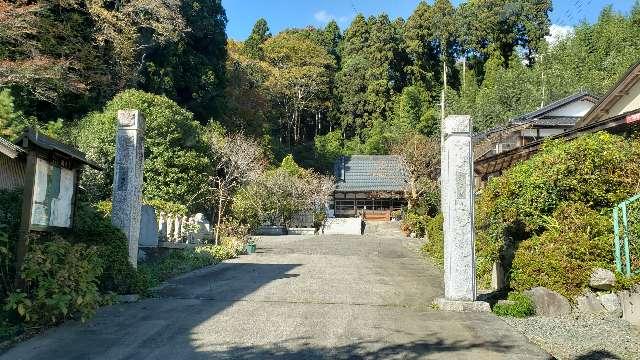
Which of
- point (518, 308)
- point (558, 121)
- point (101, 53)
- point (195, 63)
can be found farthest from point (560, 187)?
point (195, 63)

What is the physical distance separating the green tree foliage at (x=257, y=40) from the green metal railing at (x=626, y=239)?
40.2m

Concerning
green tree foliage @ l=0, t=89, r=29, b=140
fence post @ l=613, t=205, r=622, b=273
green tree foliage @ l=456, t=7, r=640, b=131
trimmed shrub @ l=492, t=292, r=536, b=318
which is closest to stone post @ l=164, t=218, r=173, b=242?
green tree foliage @ l=0, t=89, r=29, b=140

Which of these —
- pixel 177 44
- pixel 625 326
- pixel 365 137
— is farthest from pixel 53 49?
pixel 365 137

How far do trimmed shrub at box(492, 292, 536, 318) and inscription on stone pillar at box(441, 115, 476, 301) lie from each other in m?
0.38

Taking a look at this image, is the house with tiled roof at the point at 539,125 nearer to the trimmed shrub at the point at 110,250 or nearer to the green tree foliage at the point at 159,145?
the green tree foliage at the point at 159,145

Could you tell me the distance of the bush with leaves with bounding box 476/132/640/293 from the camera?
8.65 m

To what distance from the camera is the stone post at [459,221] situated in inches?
296

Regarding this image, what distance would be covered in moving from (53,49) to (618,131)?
1958cm

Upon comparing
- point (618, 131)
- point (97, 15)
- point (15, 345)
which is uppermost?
point (97, 15)

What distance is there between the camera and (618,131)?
42.8 ft

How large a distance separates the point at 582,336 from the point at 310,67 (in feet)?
130

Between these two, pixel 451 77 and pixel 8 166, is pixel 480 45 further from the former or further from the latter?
pixel 8 166

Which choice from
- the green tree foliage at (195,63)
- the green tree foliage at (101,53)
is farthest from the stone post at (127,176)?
the green tree foliage at (195,63)

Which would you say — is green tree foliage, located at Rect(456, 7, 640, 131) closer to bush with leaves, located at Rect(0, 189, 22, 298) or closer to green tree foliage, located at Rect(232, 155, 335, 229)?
green tree foliage, located at Rect(232, 155, 335, 229)
